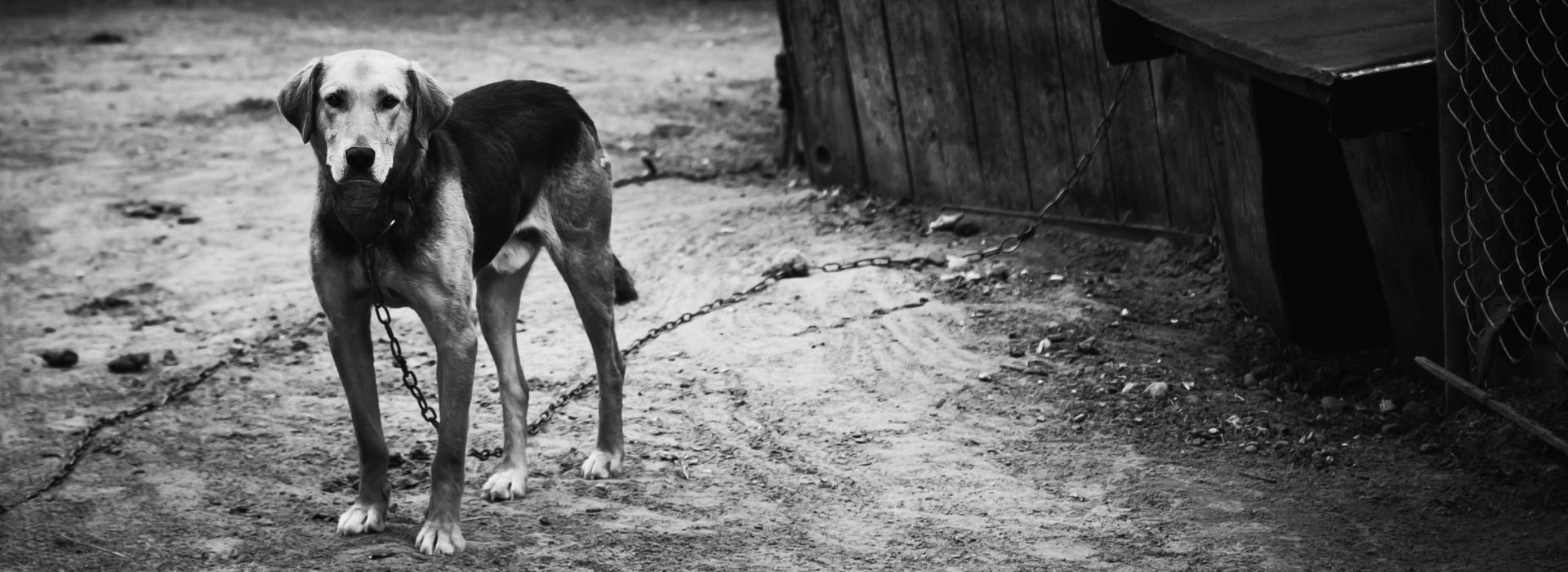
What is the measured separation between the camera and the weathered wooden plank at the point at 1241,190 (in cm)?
572

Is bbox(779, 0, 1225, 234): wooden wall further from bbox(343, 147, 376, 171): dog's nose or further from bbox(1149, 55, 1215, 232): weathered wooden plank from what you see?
bbox(343, 147, 376, 171): dog's nose

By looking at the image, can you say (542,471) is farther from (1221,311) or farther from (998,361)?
(1221,311)

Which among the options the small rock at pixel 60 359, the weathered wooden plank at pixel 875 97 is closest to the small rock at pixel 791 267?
the weathered wooden plank at pixel 875 97

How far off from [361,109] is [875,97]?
14.9 feet

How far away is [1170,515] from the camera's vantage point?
4590mm

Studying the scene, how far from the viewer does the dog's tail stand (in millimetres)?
6246

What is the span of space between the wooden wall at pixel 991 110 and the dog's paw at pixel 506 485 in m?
3.11

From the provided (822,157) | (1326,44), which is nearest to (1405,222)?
(1326,44)

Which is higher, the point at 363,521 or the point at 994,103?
the point at 994,103

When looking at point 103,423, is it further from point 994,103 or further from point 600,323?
point 994,103

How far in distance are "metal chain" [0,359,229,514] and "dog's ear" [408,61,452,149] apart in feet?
7.06

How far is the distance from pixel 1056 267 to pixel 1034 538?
2.73 meters

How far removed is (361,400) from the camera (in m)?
4.66

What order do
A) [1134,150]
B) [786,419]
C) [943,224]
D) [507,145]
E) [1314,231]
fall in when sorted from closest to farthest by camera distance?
[507,145] → [786,419] → [1314,231] → [1134,150] → [943,224]
